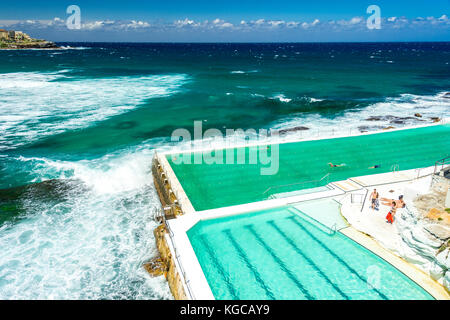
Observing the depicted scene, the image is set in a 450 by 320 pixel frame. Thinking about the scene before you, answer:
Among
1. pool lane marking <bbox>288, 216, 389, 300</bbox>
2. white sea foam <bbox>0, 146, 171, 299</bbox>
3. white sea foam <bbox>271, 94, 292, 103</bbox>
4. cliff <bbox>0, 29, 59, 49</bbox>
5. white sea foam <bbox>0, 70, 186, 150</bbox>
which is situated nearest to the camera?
pool lane marking <bbox>288, 216, 389, 300</bbox>

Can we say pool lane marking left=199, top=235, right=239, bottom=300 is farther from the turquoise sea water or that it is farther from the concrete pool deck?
the turquoise sea water

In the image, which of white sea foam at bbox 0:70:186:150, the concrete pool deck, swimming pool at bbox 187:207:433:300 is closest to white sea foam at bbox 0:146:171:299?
the concrete pool deck

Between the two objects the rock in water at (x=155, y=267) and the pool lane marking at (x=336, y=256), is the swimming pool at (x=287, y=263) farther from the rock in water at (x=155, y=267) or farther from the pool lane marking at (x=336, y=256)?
the rock in water at (x=155, y=267)

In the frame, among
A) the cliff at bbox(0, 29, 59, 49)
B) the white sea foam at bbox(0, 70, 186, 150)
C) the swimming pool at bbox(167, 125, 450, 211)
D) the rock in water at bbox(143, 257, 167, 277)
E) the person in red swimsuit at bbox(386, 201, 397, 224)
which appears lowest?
the rock in water at bbox(143, 257, 167, 277)

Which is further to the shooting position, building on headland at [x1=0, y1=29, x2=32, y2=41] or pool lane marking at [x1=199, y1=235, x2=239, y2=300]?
building on headland at [x1=0, y1=29, x2=32, y2=41]

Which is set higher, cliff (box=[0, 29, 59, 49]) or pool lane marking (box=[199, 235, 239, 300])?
cliff (box=[0, 29, 59, 49])

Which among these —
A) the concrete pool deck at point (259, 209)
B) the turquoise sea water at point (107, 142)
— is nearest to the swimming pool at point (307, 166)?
the concrete pool deck at point (259, 209)

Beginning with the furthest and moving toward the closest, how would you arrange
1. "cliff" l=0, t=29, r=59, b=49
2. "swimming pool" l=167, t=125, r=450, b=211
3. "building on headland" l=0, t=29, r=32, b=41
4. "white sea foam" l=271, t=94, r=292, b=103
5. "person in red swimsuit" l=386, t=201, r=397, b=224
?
"building on headland" l=0, t=29, r=32, b=41 → "cliff" l=0, t=29, r=59, b=49 → "white sea foam" l=271, t=94, r=292, b=103 → "swimming pool" l=167, t=125, r=450, b=211 → "person in red swimsuit" l=386, t=201, r=397, b=224
